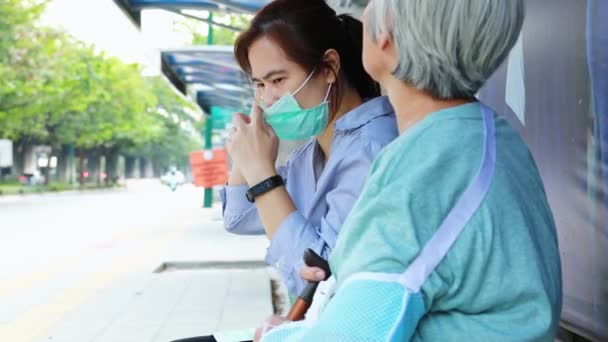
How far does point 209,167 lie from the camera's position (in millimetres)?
20547

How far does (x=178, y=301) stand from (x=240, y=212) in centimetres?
490

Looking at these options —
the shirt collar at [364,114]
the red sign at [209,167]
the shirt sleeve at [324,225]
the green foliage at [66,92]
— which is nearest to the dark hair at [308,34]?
the shirt collar at [364,114]

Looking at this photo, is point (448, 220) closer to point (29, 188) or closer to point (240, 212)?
point (240, 212)

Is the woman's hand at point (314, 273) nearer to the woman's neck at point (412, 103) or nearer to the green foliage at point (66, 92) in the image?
the woman's neck at point (412, 103)

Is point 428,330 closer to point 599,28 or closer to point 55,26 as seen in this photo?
point 599,28

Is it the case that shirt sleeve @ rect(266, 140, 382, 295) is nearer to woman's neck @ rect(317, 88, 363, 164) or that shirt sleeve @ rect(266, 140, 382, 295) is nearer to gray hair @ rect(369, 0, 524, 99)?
woman's neck @ rect(317, 88, 363, 164)

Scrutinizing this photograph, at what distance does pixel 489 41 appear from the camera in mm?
1176

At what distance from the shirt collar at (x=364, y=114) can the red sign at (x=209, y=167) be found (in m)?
18.1

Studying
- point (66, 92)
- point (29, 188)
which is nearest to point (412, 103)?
point (66, 92)

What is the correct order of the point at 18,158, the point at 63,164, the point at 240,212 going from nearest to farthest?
the point at 240,212
the point at 18,158
the point at 63,164

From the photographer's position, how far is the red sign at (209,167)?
66.1ft

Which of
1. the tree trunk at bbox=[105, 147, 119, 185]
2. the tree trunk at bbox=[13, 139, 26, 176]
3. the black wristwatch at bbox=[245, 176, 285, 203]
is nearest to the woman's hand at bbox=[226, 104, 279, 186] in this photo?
the black wristwatch at bbox=[245, 176, 285, 203]

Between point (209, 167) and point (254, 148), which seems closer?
point (254, 148)

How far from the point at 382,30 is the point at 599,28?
100 cm
